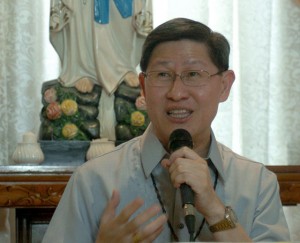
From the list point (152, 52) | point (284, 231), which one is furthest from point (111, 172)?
point (284, 231)

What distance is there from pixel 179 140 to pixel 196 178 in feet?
0.34

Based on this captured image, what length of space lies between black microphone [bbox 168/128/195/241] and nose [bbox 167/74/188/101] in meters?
0.07

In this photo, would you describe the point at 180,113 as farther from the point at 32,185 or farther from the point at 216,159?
the point at 32,185

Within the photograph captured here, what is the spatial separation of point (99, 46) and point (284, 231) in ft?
A: 3.77

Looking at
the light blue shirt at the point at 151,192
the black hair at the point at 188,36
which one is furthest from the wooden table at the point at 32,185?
the black hair at the point at 188,36

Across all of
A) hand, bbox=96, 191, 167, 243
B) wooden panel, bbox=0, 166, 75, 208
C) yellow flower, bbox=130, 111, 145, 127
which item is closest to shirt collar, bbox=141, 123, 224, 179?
hand, bbox=96, 191, 167, 243

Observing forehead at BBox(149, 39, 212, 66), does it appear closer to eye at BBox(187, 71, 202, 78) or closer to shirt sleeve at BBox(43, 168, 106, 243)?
eye at BBox(187, 71, 202, 78)

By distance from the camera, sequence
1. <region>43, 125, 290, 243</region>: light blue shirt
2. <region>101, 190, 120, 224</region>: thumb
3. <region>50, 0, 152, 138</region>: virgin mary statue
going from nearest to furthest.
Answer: <region>101, 190, 120, 224</region>: thumb, <region>43, 125, 290, 243</region>: light blue shirt, <region>50, 0, 152, 138</region>: virgin mary statue

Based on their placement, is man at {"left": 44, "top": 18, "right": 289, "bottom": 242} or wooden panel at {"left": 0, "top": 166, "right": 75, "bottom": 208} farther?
wooden panel at {"left": 0, "top": 166, "right": 75, "bottom": 208}

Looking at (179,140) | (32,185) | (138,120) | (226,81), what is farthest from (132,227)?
(138,120)

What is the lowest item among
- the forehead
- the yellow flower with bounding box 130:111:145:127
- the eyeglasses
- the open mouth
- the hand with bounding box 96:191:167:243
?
the hand with bounding box 96:191:167:243

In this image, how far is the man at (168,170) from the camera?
4.94 ft

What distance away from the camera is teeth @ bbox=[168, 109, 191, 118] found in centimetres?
151

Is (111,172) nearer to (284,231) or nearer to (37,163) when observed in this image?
(284,231)
